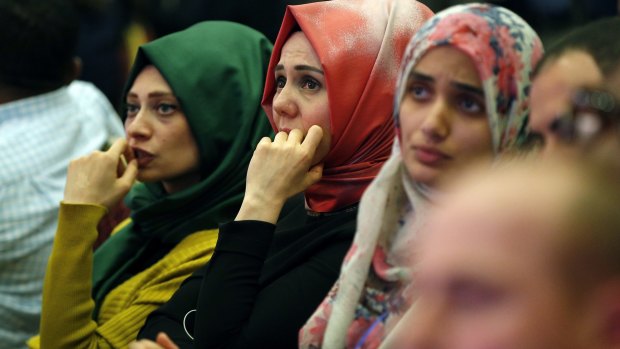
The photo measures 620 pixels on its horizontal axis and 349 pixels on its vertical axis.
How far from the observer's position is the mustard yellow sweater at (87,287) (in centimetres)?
285

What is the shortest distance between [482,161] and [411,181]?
0.47ft

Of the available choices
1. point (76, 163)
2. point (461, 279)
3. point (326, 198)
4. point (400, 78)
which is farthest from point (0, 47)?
point (461, 279)

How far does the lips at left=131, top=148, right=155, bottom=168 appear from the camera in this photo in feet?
9.96

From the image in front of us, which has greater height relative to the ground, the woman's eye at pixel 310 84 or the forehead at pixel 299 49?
the forehead at pixel 299 49

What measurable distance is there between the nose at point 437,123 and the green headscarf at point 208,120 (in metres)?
1.17

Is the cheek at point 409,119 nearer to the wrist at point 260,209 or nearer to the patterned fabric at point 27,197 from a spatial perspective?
the wrist at point 260,209

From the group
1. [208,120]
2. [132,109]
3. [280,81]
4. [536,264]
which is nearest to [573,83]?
[536,264]

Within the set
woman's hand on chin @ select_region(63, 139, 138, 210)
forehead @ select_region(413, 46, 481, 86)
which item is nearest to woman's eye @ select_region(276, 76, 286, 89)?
woman's hand on chin @ select_region(63, 139, 138, 210)

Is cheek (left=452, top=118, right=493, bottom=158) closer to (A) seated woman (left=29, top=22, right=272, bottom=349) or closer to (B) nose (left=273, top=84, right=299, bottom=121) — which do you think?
(B) nose (left=273, top=84, right=299, bottom=121)

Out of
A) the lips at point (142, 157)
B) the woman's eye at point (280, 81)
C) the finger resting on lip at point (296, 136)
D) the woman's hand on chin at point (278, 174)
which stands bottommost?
the lips at point (142, 157)

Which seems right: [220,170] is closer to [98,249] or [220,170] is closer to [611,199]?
[98,249]

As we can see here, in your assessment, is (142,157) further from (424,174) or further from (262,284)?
(424,174)

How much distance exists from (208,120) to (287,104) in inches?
21.2

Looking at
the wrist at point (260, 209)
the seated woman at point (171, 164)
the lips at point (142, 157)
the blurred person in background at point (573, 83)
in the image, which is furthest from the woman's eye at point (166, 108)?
the blurred person in background at point (573, 83)
